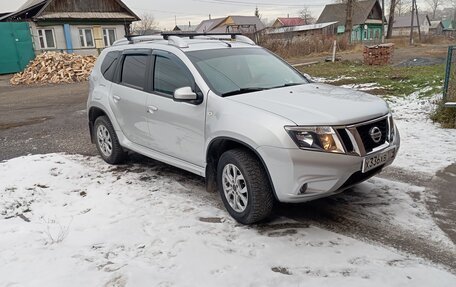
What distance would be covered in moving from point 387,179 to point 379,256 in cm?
189

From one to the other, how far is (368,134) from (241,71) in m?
1.64

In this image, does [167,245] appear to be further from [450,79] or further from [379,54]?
[379,54]

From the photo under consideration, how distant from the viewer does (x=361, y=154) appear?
3297 mm

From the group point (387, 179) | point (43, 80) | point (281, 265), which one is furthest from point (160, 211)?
point (43, 80)

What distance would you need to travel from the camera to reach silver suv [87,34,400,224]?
127 inches

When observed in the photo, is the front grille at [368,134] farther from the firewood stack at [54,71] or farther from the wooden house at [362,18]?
the wooden house at [362,18]

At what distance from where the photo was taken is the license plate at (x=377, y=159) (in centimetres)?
335

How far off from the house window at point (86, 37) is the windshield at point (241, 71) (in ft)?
88.5

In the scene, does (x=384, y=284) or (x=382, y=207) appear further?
(x=382, y=207)

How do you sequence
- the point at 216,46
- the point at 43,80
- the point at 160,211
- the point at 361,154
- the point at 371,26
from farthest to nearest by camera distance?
the point at 371,26 → the point at 43,80 → the point at 216,46 → the point at 160,211 → the point at 361,154

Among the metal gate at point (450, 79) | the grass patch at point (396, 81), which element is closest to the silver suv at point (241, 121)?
the metal gate at point (450, 79)

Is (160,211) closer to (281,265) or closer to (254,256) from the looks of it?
(254,256)

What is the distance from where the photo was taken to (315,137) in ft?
10.5

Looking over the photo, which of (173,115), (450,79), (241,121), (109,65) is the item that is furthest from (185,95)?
(450,79)
